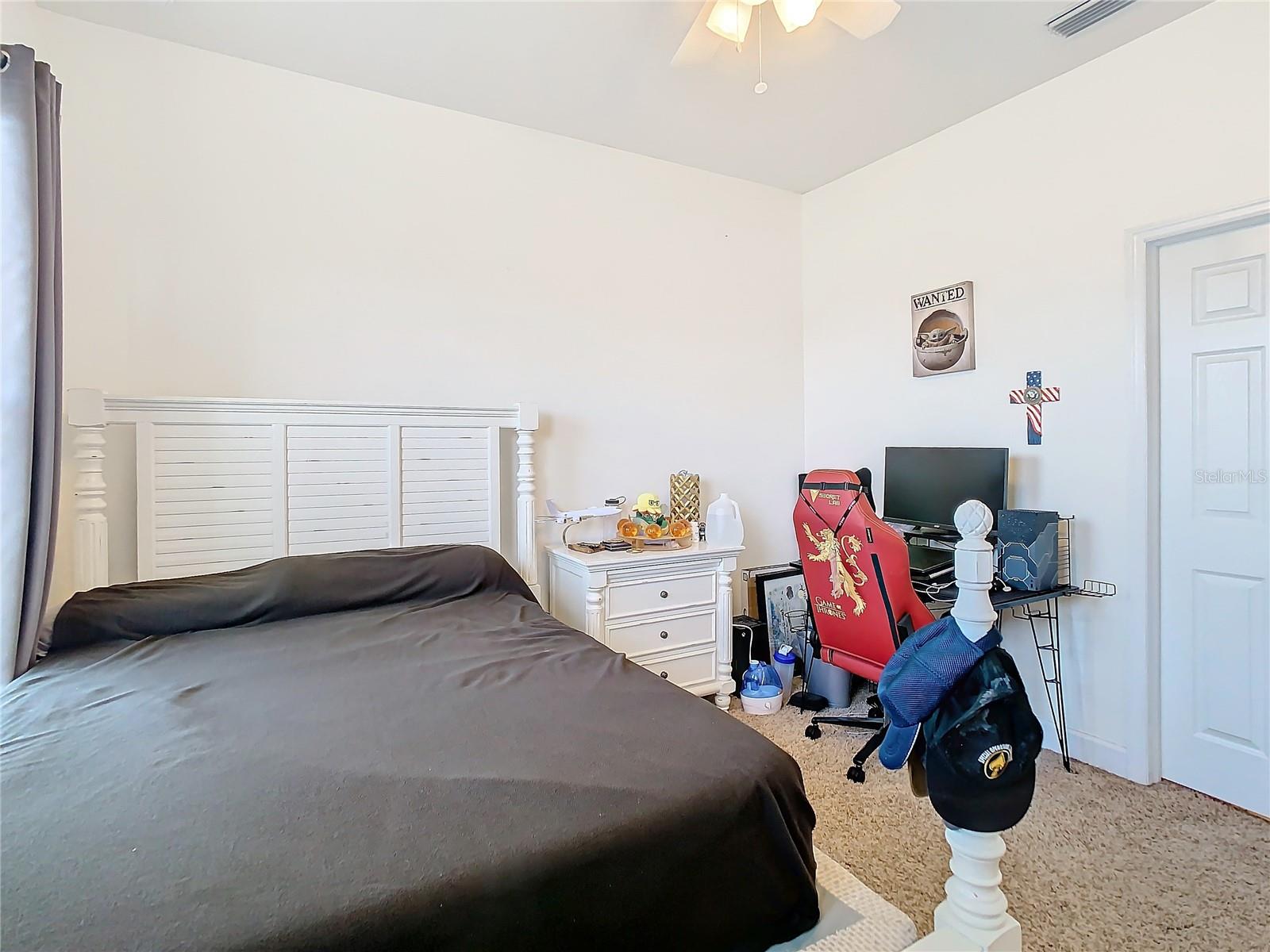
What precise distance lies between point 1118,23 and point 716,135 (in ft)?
4.89

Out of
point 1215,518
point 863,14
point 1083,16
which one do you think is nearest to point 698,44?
point 863,14

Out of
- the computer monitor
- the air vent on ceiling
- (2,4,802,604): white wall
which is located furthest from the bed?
the air vent on ceiling

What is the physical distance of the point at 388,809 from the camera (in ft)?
3.31

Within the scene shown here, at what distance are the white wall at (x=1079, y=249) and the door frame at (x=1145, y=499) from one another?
0.02 m

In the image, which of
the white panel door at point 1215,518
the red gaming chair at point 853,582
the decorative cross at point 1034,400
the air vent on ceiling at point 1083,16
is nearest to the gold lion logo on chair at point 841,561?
the red gaming chair at point 853,582

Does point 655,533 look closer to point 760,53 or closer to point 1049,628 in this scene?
point 1049,628

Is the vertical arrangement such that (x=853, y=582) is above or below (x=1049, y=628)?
above

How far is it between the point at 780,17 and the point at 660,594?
2.06m

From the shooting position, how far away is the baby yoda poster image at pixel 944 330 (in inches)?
116

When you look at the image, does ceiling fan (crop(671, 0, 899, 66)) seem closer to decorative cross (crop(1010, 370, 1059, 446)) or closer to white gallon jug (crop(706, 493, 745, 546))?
decorative cross (crop(1010, 370, 1059, 446))

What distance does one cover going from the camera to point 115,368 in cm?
231

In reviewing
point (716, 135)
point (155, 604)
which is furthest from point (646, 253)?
point (155, 604)

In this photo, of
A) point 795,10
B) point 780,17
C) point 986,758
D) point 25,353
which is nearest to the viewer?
point 986,758

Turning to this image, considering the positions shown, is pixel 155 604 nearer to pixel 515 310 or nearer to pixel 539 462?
pixel 539 462
